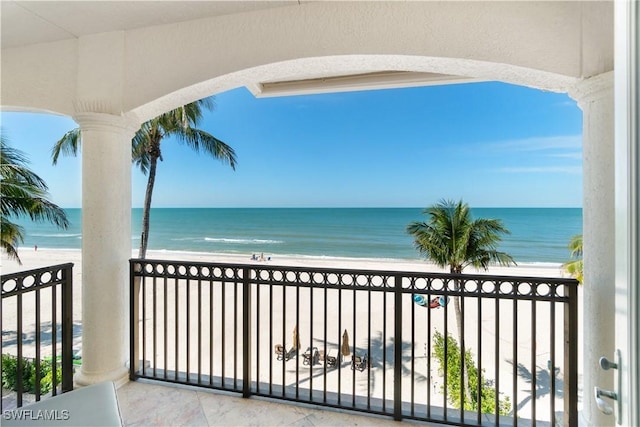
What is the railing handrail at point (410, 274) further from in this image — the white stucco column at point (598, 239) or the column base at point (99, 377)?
the column base at point (99, 377)

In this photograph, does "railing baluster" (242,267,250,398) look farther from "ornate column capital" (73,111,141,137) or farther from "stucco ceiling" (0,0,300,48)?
"stucco ceiling" (0,0,300,48)

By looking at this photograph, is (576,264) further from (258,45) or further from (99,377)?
(99,377)

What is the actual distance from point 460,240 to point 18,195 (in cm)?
786

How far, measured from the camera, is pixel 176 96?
7.31 feet

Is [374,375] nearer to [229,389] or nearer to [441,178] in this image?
[229,389]

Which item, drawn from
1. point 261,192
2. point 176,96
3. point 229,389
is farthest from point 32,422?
point 261,192

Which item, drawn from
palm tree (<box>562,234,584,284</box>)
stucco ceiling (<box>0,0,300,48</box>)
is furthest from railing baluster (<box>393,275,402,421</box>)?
palm tree (<box>562,234,584,284</box>)

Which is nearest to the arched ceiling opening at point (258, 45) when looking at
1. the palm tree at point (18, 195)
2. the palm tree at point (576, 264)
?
the palm tree at point (18, 195)

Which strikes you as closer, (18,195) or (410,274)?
(410,274)

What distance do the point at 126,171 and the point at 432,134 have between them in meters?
21.0

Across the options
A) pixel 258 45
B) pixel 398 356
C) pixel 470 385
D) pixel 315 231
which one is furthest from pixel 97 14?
pixel 315 231

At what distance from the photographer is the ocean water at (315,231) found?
17.9 metres

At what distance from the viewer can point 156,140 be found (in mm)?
7008

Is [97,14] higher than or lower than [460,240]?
higher
